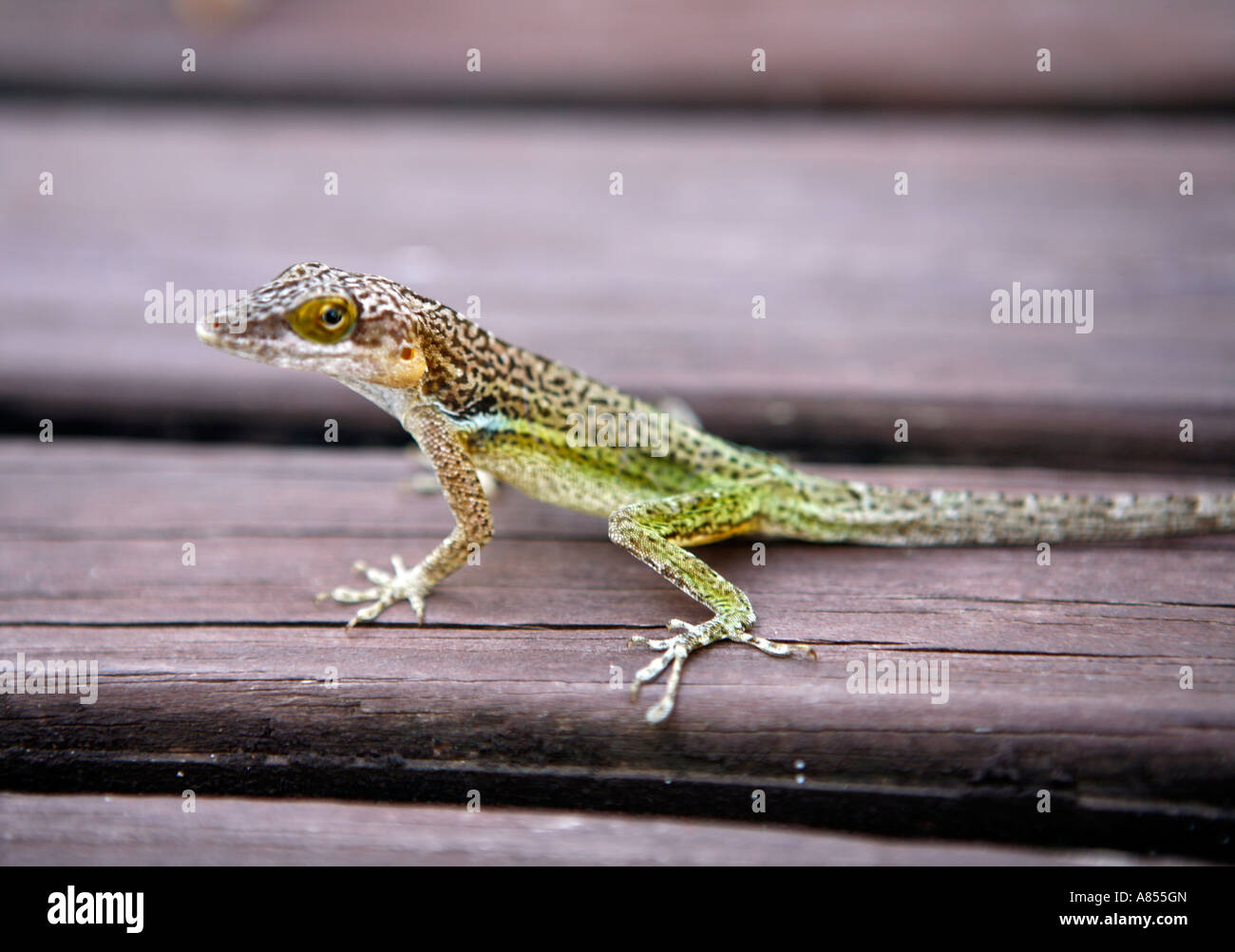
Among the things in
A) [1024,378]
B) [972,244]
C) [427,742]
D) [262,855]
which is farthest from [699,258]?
[262,855]

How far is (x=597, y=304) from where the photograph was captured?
3953 millimetres

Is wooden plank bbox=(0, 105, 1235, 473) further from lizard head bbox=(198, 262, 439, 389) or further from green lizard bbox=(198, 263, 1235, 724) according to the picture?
lizard head bbox=(198, 262, 439, 389)

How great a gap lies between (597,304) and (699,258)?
0.62 metres

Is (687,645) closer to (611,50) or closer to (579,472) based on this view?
(579,472)

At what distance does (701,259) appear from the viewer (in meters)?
4.27

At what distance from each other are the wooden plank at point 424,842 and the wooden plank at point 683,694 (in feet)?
0.19

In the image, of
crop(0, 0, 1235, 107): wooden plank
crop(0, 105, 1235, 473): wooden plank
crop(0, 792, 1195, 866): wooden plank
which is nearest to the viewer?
crop(0, 792, 1195, 866): wooden plank

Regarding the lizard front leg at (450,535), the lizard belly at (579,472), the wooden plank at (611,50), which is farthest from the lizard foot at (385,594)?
the wooden plank at (611,50)

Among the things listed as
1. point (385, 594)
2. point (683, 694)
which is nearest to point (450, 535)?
point (385, 594)

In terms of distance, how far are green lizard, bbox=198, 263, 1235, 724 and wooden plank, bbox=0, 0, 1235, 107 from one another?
2950 mm

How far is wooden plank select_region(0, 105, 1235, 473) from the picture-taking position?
3305 millimetres

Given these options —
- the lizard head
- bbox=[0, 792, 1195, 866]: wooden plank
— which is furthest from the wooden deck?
the lizard head

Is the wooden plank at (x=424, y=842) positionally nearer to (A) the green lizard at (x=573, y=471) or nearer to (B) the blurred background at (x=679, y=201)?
(A) the green lizard at (x=573, y=471)
